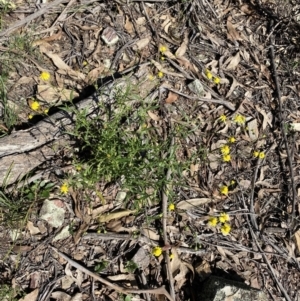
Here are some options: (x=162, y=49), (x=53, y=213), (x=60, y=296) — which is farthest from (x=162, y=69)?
(x=60, y=296)

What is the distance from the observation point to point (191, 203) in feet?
11.4

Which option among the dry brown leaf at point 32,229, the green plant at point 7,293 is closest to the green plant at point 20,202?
the dry brown leaf at point 32,229

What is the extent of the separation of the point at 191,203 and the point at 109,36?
1.65m

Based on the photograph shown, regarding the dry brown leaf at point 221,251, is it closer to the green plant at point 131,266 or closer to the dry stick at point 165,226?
the dry stick at point 165,226

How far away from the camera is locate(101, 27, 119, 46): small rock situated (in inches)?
152

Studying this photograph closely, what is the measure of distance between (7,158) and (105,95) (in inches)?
34.4

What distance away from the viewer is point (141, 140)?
3.26 metres

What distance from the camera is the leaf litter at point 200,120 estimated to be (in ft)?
10.6

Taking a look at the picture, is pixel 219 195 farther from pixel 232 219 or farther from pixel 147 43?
pixel 147 43

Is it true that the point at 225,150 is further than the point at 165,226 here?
Yes

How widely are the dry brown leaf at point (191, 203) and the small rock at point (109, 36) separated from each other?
1.56 m

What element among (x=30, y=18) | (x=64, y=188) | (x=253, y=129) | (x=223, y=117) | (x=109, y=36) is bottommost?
(x=253, y=129)

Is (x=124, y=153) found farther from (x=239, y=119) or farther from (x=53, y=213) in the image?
(x=239, y=119)

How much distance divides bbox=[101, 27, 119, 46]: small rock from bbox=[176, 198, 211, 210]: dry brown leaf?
156 cm
